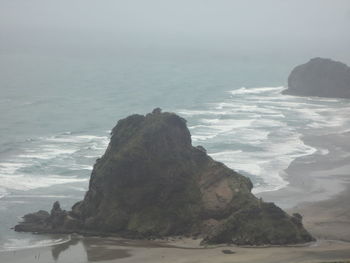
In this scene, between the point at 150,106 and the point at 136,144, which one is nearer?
the point at 136,144

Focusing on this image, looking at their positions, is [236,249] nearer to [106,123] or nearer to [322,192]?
[322,192]

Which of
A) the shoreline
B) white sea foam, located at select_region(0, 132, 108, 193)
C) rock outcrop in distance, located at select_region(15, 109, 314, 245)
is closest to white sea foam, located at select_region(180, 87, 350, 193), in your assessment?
the shoreline

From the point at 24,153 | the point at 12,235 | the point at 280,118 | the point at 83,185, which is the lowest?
the point at 12,235

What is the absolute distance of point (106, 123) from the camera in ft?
373

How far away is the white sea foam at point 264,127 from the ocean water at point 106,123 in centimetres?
14

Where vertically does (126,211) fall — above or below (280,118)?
below

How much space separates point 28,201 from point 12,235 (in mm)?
10833

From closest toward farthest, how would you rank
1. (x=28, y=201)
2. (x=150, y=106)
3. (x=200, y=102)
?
(x=28, y=201) → (x=150, y=106) → (x=200, y=102)

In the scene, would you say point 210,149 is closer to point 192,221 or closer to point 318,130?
point 318,130

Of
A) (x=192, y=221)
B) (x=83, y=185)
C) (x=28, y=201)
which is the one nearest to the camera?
(x=192, y=221)

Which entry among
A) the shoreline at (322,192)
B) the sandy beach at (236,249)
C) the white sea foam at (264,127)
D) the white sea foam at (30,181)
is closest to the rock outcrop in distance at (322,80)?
the white sea foam at (264,127)

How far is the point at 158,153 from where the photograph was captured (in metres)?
56.4

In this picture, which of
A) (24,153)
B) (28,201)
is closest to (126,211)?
(28,201)

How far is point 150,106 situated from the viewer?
136 metres
